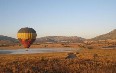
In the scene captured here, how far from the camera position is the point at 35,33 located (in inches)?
2148

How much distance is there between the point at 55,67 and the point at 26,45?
84.4ft

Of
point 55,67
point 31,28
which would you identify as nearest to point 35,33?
point 31,28

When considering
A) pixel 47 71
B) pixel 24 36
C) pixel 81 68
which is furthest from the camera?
pixel 24 36

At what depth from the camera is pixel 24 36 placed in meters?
53.9

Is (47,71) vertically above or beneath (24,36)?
beneath

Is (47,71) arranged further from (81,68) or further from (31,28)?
(31,28)

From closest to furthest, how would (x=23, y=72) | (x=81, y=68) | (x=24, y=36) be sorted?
(x=23, y=72) → (x=81, y=68) → (x=24, y=36)

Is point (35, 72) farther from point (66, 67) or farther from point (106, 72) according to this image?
point (106, 72)

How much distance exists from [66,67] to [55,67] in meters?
1.53

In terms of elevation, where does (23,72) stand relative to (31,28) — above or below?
below

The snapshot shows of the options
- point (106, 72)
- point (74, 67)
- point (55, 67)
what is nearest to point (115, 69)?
point (106, 72)

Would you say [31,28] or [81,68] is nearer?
[81,68]

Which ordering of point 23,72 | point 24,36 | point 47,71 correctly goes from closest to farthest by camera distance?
point 23,72 < point 47,71 < point 24,36

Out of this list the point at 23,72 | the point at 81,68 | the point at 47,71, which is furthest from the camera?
the point at 81,68
